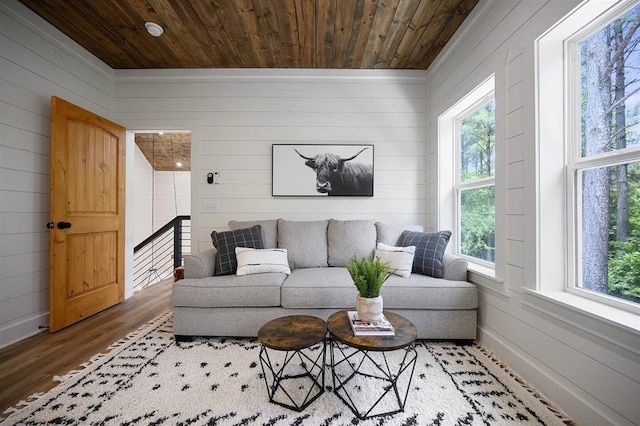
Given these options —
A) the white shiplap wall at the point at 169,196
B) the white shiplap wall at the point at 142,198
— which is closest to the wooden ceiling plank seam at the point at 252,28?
the white shiplap wall at the point at 142,198

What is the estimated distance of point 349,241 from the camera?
270cm

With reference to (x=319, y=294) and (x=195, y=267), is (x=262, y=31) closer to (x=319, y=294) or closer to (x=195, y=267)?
(x=195, y=267)

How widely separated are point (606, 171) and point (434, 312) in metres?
1.36

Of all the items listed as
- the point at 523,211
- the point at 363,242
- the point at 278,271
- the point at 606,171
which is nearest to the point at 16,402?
the point at 278,271

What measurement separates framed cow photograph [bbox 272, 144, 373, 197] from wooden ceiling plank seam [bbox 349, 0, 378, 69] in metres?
0.94

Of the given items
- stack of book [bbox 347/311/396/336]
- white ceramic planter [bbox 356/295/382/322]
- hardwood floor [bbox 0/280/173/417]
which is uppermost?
white ceramic planter [bbox 356/295/382/322]

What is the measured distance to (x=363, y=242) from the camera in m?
2.70

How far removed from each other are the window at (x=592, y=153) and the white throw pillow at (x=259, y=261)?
1893 mm

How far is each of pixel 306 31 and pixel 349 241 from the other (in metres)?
2.05

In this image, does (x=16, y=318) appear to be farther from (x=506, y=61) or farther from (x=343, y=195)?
(x=506, y=61)

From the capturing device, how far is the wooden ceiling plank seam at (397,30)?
213 cm

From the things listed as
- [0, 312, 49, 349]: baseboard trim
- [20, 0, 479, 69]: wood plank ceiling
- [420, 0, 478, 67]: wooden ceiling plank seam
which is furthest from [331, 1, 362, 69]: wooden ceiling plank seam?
[0, 312, 49, 349]: baseboard trim

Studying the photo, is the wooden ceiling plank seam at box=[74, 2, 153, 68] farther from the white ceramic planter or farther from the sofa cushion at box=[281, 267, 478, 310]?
the white ceramic planter

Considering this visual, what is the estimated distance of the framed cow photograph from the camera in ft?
10.2
